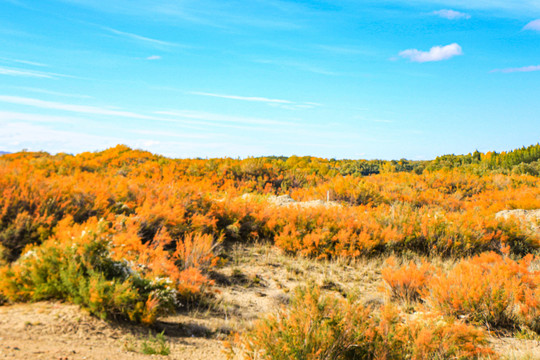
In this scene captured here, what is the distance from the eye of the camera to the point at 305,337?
3.13 m

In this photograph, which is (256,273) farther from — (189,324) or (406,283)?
(406,283)

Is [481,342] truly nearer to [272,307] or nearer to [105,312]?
[272,307]

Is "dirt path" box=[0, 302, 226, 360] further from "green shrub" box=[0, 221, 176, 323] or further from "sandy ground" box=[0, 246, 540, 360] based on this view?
"green shrub" box=[0, 221, 176, 323]

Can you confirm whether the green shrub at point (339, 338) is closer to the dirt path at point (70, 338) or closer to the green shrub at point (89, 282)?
the dirt path at point (70, 338)

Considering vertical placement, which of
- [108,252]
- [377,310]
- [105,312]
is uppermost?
[108,252]

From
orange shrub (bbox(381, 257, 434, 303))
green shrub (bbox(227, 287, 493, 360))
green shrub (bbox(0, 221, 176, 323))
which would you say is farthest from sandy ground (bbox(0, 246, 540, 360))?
green shrub (bbox(227, 287, 493, 360))

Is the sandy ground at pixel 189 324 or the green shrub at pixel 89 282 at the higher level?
the green shrub at pixel 89 282

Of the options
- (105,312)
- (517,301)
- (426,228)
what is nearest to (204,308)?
(105,312)

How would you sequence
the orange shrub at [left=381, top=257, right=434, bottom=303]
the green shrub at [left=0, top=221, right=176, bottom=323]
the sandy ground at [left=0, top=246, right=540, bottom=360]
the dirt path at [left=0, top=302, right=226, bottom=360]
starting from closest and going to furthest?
the dirt path at [left=0, top=302, right=226, bottom=360]
the sandy ground at [left=0, top=246, right=540, bottom=360]
the green shrub at [left=0, top=221, right=176, bottom=323]
the orange shrub at [left=381, top=257, right=434, bottom=303]

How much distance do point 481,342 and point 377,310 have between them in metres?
1.43

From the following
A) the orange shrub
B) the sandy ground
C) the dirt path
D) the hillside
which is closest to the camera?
the dirt path

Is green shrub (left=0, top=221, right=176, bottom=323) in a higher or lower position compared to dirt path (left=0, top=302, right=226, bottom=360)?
higher

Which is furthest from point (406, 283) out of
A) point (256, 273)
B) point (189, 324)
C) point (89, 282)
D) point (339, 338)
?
point (89, 282)

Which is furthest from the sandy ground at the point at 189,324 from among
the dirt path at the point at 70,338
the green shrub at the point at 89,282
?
the green shrub at the point at 89,282
